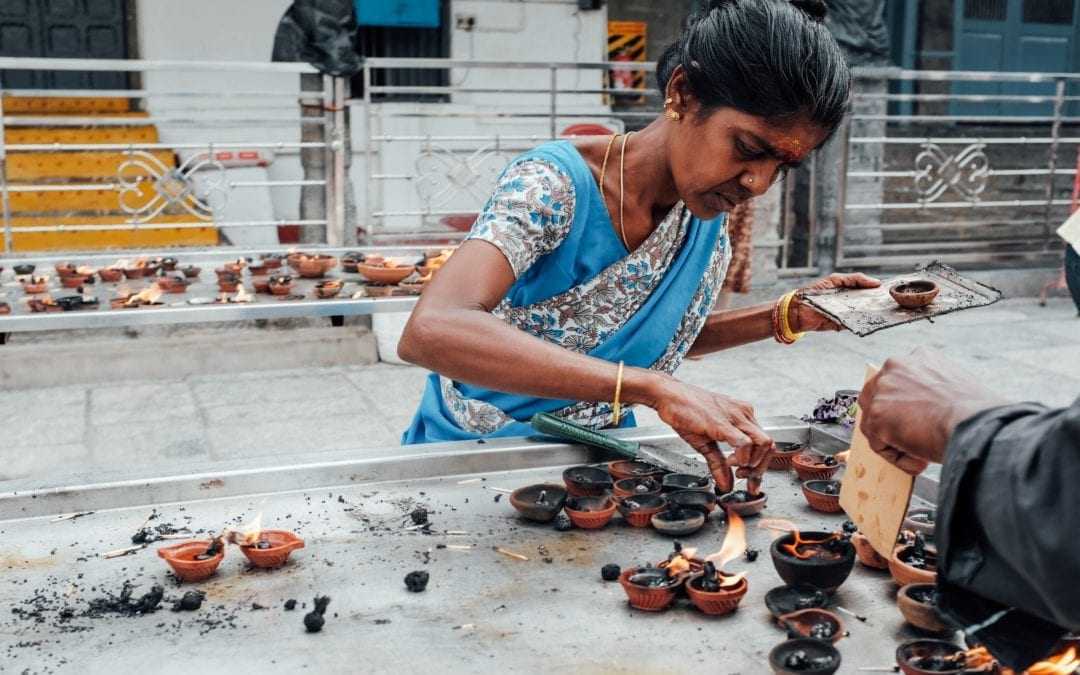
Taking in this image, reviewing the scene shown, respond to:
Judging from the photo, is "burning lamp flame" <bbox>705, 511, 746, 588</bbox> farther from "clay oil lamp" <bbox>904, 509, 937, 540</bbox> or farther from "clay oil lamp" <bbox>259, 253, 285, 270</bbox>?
"clay oil lamp" <bbox>259, 253, 285, 270</bbox>

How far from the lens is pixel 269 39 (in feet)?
32.0

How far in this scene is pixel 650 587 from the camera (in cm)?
172

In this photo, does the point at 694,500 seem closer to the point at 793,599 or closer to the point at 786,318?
the point at 793,599

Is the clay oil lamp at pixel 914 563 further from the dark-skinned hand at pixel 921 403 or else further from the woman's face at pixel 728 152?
the woman's face at pixel 728 152

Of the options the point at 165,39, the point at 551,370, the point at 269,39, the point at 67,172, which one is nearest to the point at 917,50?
the point at 269,39

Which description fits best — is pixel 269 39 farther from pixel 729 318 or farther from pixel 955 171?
pixel 729 318

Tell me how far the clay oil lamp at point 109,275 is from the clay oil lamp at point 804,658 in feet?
13.1

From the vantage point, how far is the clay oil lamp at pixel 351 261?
505 centimetres

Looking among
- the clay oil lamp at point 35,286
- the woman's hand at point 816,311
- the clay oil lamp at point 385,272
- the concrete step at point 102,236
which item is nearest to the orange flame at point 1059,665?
the woman's hand at point 816,311

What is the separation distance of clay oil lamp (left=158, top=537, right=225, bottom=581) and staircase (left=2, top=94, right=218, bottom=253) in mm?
7331

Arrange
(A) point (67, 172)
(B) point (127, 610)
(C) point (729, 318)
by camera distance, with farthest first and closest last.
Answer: (A) point (67, 172)
(C) point (729, 318)
(B) point (127, 610)

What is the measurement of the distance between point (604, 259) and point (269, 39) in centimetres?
817

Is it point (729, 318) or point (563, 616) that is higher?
point (729, 318)

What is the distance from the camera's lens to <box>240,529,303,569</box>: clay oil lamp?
187 centimetres
